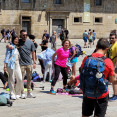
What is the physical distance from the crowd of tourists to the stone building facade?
1148 inches

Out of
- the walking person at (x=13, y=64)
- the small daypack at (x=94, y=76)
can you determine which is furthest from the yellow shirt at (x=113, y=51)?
the small daypack at (x=94, y=76)

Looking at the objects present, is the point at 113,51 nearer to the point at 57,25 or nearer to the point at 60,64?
the point at 60,64

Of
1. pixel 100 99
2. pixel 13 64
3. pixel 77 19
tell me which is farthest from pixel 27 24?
pixel 100 99

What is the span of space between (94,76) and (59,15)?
133 ft

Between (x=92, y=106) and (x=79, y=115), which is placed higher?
(x=92, y=106)

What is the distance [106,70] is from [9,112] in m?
3.17

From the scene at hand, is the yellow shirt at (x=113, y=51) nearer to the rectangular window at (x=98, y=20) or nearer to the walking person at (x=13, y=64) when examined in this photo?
the walking person at (x=13, y=64)

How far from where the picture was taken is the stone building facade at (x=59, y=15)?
4356 centimetres

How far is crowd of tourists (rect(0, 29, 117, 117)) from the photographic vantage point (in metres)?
5.27

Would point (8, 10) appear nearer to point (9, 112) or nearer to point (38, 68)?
point (38, 68)

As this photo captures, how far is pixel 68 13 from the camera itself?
150 feet

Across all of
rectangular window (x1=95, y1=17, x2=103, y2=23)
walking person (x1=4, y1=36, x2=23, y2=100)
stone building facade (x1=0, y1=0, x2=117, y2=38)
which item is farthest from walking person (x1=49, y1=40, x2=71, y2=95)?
rectangular window (x1=95, y1=17, x2=103, y2=23)

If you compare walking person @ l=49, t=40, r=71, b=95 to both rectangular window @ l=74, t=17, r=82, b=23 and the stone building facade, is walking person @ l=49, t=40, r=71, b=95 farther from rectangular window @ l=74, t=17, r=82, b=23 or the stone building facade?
rectangular window @ l=74, t=17, r=82, b=23

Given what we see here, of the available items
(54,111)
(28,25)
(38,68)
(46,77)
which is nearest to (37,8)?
(28,25)
